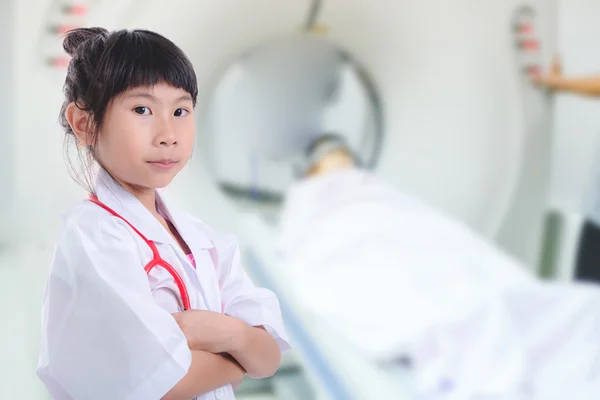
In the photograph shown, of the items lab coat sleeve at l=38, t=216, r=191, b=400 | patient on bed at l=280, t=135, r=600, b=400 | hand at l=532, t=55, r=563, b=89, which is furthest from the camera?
hand at l=532, t=55, r=563, b=89

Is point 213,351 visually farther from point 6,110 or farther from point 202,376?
point 6,110

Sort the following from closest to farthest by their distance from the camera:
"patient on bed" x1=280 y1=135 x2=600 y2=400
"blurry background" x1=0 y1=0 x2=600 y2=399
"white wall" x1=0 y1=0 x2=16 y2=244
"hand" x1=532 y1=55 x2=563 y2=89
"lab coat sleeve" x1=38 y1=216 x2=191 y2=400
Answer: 1. "lab coat sleeve" x1=38 y1=216 x2=191 y2=400
2. "white wall" x1=0 y1=0 x2=16 y2=244
3. "blurry background" x1=0 y1=0 x2=600 y2=399
4. "patient on bed" x1=280 y1=135 x2=600 y2=400
5. "hand" x1=532 y1=55 x2=563 y2=89

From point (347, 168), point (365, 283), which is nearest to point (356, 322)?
point (365, 283)

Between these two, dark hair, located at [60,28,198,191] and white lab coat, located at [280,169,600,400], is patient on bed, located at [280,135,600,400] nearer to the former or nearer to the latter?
white lab coat, located at [280,169,600,400]

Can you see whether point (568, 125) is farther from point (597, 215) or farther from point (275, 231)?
point (275, 231)

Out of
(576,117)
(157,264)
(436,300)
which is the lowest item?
(436,300)

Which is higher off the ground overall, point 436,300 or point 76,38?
point 76,38

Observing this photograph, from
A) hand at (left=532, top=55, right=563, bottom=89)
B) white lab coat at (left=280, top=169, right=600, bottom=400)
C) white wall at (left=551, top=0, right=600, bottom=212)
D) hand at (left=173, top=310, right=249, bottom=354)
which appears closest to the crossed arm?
hand at (left=173, top=310, right=249, bottom=354)

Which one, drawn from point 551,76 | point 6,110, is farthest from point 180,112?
point 551,76

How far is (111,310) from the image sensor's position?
188 mm

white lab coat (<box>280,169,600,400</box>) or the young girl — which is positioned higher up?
the young girl

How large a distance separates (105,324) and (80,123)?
0.06 metres

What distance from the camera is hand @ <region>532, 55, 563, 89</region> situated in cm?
151

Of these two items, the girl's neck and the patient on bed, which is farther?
the patient on bed
